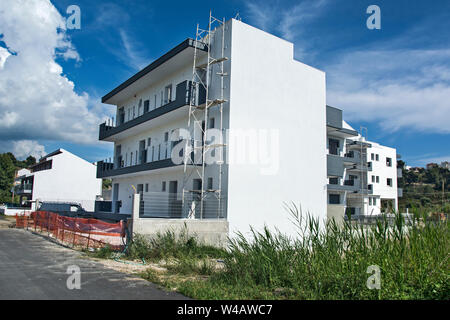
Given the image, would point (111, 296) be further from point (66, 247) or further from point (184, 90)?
point (184, 90)

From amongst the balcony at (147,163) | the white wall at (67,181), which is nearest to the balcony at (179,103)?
the balcony at (147,163)

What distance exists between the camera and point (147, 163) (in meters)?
21.1

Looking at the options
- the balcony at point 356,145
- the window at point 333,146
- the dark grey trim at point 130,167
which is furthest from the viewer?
the balcony at point 356,145

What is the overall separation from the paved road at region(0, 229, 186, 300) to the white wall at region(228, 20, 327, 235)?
26.2 ft

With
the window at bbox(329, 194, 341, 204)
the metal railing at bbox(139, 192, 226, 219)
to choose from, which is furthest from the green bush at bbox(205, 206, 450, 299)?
the window at bbox(329, 194, 341, 204)

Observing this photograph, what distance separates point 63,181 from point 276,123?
40.2 metres

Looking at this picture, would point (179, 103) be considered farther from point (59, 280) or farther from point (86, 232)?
point (59, 280)

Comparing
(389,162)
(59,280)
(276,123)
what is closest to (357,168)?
(389,162)

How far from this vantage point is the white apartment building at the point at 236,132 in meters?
17.4

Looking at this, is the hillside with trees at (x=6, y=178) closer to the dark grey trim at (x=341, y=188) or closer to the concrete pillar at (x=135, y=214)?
the dark grey trim at (x=341, y=188)

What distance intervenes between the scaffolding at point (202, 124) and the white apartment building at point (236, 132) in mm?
52

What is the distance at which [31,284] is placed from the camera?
7.47 m
